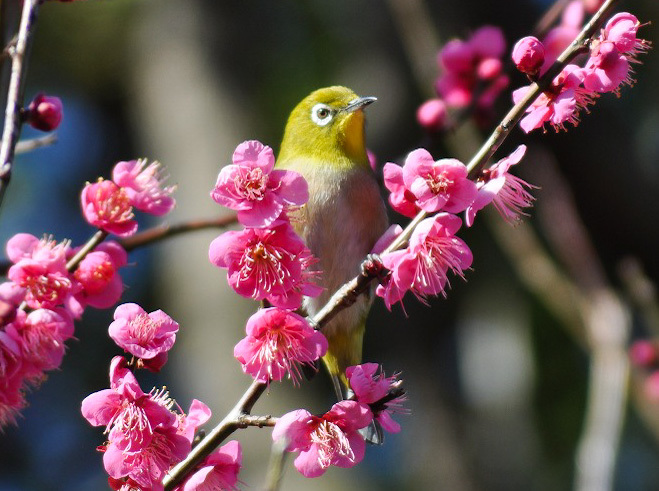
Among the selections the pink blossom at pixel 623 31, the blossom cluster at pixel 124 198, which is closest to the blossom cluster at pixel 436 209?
the pink blossom at pixel 623 31

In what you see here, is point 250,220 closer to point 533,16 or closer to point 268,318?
point 268,318

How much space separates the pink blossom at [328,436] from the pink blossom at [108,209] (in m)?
0.61

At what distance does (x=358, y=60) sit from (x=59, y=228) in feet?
12.7

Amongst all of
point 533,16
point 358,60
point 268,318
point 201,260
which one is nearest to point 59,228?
point 201,260

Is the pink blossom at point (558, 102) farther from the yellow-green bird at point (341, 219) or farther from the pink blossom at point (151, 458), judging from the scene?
the yellow-green bird at point (341, 219)

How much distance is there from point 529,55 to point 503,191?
0.28 metres

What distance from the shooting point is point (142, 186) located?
2.10m

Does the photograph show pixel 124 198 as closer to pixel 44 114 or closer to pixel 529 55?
pixel 44 114

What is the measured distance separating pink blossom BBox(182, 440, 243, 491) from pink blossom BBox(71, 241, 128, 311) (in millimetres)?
461

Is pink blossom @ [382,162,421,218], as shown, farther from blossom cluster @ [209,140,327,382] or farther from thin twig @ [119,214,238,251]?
thin twig @ [119,214,238,251]

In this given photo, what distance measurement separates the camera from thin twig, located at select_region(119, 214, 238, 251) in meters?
2.22

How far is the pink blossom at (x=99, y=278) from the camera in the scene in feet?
6.46

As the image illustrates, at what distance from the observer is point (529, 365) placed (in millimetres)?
8516

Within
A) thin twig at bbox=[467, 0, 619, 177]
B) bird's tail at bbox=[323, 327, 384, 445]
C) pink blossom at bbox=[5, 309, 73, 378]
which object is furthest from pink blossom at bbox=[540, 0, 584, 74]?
pink blossom at bbox=[5, 309, 73, 378]
